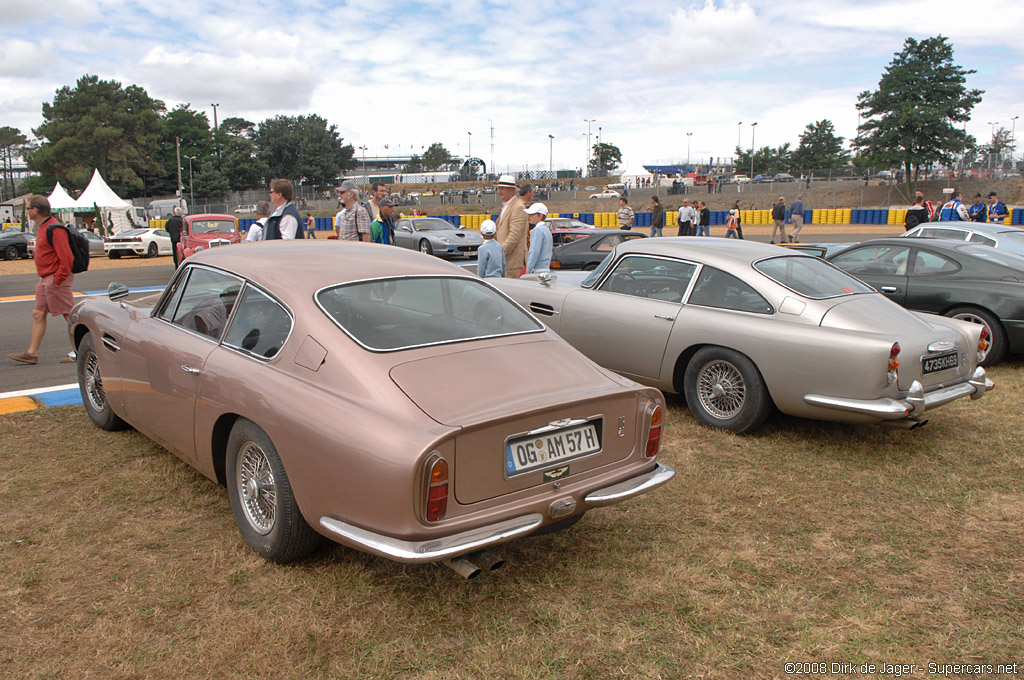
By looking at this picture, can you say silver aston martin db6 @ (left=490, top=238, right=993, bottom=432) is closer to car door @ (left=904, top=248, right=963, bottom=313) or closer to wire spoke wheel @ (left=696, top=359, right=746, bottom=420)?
wire spoke wheel @ (left=696, top=359, right=746, bottom=420)

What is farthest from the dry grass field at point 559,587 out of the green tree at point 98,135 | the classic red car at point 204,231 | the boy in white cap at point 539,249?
the green tree at point 98,135

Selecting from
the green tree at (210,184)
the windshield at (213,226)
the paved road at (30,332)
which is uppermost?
the green tree at (210,184)

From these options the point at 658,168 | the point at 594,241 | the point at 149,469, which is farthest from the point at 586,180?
the point at 149,469

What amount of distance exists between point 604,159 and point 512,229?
114m

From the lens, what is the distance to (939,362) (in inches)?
194

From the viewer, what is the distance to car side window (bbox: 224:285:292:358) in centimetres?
334

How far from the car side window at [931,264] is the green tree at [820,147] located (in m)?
101

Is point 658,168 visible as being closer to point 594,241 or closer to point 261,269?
point 594,241

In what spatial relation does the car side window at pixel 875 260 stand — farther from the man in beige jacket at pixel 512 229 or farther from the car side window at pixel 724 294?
the man in beige jacket at pixel 512 229

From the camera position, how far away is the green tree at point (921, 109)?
55062 millimetres

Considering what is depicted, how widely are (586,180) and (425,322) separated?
9420 cm

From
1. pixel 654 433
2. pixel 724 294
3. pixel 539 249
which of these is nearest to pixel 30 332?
pixel 539 249

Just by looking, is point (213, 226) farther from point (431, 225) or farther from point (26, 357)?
point (26, 357)

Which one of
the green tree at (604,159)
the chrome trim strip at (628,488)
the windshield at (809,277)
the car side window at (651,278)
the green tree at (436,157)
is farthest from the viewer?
the green tree at (436,157)
